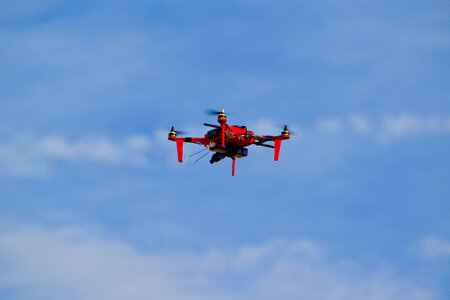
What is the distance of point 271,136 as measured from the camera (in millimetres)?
118875

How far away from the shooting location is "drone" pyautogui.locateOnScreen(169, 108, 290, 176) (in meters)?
115

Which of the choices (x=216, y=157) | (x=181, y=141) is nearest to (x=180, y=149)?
(x=181, y=141)

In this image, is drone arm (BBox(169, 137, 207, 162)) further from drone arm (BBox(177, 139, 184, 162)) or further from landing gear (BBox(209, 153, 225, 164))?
landing gear (BBox(209, 153, 225, 164))

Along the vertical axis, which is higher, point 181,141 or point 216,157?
point 181,141

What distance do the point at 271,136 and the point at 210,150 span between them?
8088 mm

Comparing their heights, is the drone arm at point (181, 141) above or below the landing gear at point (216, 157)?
above

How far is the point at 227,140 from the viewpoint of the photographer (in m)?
116

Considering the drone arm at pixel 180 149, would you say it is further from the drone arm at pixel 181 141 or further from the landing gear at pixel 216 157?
the landing gear at pixel 216 157

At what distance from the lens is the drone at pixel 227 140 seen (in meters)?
115

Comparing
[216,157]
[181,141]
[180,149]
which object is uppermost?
[181,141]

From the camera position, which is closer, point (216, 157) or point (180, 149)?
point (216, 157)

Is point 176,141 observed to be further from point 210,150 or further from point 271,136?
point 271,136

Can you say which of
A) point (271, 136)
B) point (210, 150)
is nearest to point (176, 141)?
point (210, 150)

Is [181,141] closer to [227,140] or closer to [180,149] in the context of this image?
[180,149]
